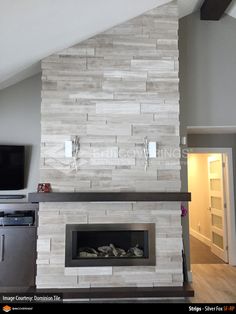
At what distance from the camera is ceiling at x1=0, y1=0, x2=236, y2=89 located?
264cm

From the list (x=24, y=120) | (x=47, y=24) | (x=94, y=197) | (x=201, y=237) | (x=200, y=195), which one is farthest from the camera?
(x=200, y=195)

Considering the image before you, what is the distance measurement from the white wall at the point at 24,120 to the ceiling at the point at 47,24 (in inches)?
9.5

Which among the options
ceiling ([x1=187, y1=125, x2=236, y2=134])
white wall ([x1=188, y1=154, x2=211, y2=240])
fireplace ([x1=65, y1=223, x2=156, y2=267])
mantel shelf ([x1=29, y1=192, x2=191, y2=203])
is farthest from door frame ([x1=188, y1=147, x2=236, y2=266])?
fireplace ([x1=65, y1=223, x2=156, y2=267])

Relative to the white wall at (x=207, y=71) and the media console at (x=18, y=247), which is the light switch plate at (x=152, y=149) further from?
the media console at (x=18, y=247)

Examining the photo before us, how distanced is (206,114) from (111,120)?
1.61 metres

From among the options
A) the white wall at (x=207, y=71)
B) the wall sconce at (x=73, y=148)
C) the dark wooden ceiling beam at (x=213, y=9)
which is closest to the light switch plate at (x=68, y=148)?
the wall sconce at (x=73, y=148)

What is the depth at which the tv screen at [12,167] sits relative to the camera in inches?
151

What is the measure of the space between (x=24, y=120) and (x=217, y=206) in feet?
13.0

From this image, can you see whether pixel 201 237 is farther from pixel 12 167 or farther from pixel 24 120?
pixel 24 120

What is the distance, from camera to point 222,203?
498cm

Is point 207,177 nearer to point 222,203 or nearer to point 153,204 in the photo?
point 222,203

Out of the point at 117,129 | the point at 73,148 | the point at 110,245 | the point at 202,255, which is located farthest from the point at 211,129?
the point at 202,255

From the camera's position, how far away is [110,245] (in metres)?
3.50

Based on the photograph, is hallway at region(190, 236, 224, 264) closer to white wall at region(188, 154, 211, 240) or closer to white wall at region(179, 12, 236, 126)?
white wall at region(188, 154, 211, 240)
